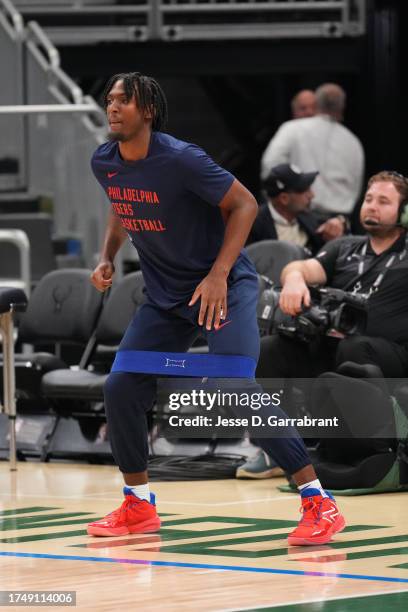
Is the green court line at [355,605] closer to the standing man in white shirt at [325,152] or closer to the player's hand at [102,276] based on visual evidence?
the player's hand at [102,276]

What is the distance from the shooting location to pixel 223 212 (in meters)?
6.00

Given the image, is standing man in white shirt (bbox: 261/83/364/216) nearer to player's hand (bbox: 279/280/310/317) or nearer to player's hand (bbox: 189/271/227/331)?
player's hand (bbox: 279/280/310/317)

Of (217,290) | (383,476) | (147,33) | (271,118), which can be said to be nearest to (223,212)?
(217,290)

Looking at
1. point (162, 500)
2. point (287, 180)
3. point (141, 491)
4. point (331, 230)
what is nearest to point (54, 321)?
point (287, 180)

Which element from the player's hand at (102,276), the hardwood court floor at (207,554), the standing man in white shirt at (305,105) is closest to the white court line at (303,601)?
the hardwood court floor at (207,554)

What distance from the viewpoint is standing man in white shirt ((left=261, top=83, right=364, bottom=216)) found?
11555mm

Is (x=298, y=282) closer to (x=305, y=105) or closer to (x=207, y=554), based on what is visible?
(x=207, y=554)

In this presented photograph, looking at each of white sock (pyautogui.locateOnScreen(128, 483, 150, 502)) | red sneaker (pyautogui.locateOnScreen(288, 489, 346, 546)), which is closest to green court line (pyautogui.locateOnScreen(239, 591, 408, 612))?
red sneaker (pyautogui.locateOnScreen(288, 489, 346, 546))

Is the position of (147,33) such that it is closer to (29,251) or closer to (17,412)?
(29,251)

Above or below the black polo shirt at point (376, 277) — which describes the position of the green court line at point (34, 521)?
below

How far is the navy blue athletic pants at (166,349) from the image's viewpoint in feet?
19.5

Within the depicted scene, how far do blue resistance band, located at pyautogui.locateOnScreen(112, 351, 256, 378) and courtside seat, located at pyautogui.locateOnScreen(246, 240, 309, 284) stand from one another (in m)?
2.99

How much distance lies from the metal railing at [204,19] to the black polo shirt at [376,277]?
652cm

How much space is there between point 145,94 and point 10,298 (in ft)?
9.82
